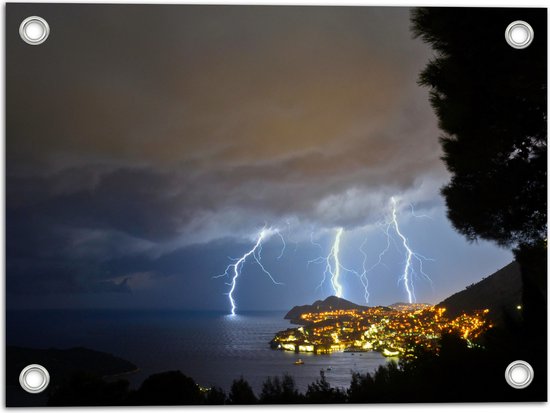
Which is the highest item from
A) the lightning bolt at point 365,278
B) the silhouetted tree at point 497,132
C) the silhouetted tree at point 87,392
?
the silhouetted tree at point 497,132

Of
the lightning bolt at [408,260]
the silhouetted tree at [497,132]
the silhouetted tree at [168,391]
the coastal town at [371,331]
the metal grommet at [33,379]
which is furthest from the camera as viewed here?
the coastal town at [371,331]

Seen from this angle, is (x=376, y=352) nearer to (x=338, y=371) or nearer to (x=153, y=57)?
(x=338, y=371)

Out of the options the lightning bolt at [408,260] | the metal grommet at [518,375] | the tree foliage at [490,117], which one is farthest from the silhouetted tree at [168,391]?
the tree foliage at [490,117]

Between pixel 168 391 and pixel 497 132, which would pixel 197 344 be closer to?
pixel 168 391

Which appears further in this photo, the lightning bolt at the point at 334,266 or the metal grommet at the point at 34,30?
the lightning bolt at the point at 334,266

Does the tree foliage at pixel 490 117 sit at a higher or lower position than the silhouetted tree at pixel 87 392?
higher

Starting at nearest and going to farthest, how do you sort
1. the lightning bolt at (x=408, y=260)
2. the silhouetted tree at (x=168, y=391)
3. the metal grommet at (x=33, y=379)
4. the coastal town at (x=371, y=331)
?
the metal grommet at (x=33, y=379) < the silhouetted tree at (x=168, y=391) < the lightning bolt at (x=408, y=260) < the coastal town at (x=371, y=331)

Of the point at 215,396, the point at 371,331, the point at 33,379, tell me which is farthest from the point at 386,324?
the point at 33,379

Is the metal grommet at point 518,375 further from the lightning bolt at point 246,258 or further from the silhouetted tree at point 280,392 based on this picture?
the lightning bolt at point 246,258
